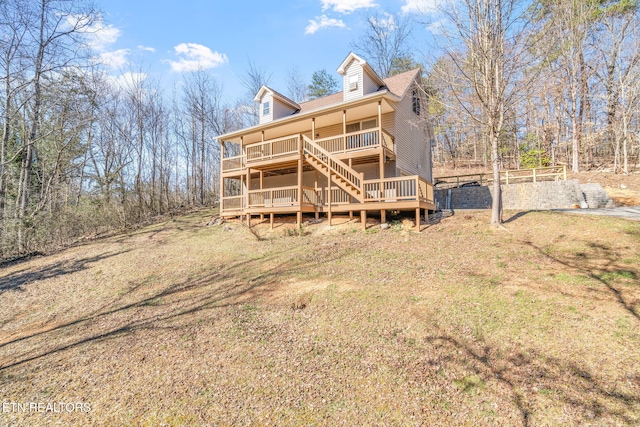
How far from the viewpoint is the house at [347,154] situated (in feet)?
40.7

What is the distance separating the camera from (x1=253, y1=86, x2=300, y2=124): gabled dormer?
18703mm

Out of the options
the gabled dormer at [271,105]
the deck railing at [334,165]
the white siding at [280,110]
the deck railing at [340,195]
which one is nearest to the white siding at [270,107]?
the gabled dormer at [271,105]

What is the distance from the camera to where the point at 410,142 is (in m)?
16.6

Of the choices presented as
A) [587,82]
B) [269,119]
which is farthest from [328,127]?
[587,82]

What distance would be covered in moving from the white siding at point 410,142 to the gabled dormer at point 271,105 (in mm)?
7556

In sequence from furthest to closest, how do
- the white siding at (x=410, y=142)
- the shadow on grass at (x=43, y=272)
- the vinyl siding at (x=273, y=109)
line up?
the vinyl siding at (x=273, y=109), the white siding at (x=410, y=142), the shadow on grass at (x=43, y=272)

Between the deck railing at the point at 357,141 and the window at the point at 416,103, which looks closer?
the deck railing at the point at 357,141

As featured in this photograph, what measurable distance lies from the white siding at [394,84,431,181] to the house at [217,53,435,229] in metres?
0.05

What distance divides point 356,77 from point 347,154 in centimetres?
499

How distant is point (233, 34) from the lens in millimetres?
16422

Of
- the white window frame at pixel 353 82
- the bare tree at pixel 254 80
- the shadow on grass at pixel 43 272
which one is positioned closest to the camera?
the shadow on grass at pixel 43 272

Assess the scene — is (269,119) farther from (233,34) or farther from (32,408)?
(32,408)

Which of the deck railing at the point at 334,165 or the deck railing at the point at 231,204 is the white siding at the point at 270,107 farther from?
the deck railing at the point at 334,165

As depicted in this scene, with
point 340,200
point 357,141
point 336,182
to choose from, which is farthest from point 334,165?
point 357,141
